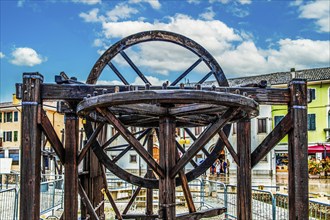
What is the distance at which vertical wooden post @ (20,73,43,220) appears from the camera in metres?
4.68

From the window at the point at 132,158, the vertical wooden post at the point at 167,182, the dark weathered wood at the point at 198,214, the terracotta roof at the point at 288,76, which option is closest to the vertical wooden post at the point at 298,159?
the dark weathered wood at the point at 198,214

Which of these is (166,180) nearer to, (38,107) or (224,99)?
(224,99)

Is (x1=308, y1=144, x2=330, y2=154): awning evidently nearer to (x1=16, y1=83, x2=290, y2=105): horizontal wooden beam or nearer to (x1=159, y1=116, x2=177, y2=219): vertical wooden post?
(x1=16, y1=83, x2=290, y2=105): horizontal wooden beam

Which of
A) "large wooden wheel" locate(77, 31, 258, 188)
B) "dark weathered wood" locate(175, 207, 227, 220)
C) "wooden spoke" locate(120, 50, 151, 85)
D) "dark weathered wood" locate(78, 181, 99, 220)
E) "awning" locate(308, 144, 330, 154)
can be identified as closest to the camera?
"large wooden wheel" locate(77, 31, 258, 188)

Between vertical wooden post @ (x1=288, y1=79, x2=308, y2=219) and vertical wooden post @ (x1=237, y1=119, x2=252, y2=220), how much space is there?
26.3 inches

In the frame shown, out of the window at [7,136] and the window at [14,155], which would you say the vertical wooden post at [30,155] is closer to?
the window at [14,155]

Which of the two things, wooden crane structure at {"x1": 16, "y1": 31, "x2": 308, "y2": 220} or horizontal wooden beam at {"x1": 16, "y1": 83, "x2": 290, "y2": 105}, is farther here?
horizontal wooden beam at {"x1": 16, "y1": 83, "x2": 290, "y2": 105}

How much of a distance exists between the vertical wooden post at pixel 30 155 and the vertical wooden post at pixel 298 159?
2931 millimetres

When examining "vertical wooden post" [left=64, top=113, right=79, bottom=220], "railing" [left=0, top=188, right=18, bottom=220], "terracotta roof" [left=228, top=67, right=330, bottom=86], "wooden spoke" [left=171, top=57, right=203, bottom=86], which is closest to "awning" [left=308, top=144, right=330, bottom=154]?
"terracotta roof" [left=228, top=67, right=330, bottom=86]

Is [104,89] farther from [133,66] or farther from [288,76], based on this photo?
[288,76]

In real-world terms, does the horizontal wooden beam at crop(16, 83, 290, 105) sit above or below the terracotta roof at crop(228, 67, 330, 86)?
below

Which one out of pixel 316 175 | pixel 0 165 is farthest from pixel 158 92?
pixel 0 165

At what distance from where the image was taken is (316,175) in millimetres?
33156

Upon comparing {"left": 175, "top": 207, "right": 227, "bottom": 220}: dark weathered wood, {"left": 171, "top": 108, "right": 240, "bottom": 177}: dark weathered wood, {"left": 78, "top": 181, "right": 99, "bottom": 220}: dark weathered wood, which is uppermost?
{"left": 171, "top": 108, "right": 240, "bottom": 177}: dark weathered wood
